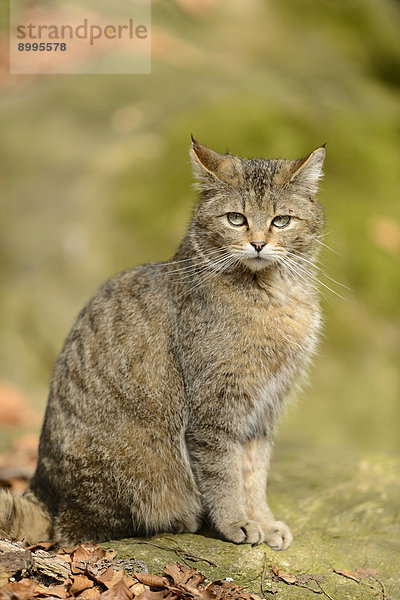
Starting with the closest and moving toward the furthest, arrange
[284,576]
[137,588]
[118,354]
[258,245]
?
[137,588]
[284,576]
[258,245]
[118,354]

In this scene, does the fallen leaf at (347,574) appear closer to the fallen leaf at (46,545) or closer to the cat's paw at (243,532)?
the cat's paw at (243,532)

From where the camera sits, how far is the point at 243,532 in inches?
170

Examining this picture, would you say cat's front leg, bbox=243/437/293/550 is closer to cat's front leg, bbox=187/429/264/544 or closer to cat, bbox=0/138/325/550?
cat, bbox=0/138/325/550

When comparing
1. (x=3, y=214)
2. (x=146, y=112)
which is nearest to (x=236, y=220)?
(x=3, y=214)

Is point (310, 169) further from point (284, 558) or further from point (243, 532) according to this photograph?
point (284, 558)

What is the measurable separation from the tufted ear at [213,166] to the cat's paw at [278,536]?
2.29 meters

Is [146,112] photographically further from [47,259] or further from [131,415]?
[131,415]

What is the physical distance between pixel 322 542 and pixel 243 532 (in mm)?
621

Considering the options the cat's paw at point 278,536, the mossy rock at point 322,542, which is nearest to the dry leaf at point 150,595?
the mossy rock at point 322,542

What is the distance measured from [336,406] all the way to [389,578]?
6047 mm

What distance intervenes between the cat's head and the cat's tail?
2.07 m

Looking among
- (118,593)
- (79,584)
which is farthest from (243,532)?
(79,584)

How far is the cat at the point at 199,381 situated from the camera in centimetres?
430

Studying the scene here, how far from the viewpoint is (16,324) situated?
1050 centimetres
